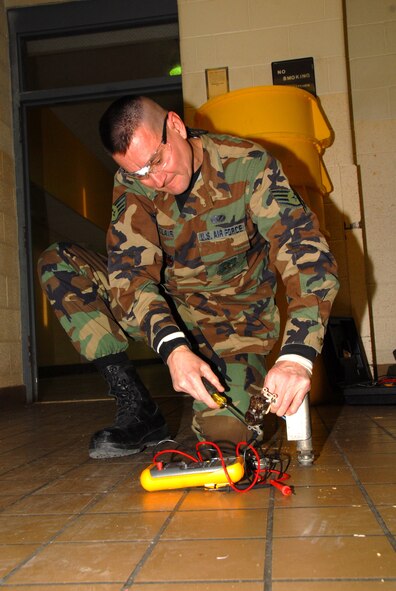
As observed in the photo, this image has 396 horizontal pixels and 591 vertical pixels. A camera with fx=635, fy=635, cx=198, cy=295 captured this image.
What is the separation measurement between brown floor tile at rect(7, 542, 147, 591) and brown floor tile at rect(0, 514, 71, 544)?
71 mm

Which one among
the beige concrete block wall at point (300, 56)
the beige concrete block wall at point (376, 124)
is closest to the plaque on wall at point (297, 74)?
the beige concrete block wall at point (300, 56)

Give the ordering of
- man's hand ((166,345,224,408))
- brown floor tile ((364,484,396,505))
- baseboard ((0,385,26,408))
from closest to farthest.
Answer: brown floor tile ((364,484,396,505))
man's hand ((166,345,224,408))
baseboard ((0,385,26,408))

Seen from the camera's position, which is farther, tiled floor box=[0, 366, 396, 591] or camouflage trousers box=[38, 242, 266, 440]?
camouflage trousers box=[38, 242, 266, 440]

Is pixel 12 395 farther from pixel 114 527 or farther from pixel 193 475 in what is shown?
pixel 114 527

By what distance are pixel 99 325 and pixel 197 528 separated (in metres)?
0.92

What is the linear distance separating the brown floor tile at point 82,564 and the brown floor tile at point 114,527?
0.04 m

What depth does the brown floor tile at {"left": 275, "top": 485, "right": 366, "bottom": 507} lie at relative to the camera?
4.04ft

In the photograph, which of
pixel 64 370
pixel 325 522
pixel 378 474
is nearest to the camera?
pixel 325 522

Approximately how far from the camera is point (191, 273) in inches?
73.5

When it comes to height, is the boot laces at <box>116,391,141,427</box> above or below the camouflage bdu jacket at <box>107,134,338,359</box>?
below

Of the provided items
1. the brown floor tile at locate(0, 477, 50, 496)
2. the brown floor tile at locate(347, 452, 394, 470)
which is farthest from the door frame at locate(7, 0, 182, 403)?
the brown floor tile at locate(347, 452, 394, 470)

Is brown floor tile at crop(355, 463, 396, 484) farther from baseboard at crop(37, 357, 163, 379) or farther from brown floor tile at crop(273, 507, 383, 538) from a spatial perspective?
baseboard at crop(37, 357, 163, 379)

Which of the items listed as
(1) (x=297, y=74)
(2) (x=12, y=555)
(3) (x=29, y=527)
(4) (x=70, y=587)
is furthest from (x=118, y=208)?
(1) (x=297, y=74)

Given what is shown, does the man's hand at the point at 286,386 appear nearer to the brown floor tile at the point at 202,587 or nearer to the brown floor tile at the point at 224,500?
the brown floor tile at the point at 224,500
